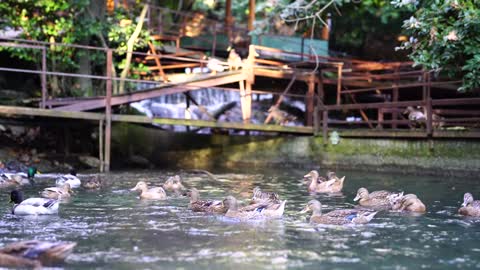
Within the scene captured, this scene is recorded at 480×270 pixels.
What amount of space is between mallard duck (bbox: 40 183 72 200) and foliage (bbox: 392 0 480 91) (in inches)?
330

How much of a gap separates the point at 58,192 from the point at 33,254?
6.09 m

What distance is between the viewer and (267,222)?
1071 cm

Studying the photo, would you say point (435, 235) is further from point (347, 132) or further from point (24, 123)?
point (24, 123)

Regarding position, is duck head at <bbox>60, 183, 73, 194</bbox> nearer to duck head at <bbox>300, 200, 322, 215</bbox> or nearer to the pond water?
the pond water

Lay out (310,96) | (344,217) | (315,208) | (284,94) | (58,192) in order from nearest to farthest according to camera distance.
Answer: (344,217), (315,208), (58,192), (284,94), (310,96)

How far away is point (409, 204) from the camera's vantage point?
12070mm

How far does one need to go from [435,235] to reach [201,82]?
1359 centimetres

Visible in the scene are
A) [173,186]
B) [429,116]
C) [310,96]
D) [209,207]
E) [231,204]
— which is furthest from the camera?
[310,96]

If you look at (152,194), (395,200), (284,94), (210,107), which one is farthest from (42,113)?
(210,107)

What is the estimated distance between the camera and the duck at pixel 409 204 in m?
12.0

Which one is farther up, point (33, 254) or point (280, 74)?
point (280, 74)

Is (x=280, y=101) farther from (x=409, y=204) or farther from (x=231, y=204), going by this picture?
(x=231, y=204)

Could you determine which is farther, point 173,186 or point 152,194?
point 173,186

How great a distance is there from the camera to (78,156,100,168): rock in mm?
21564
